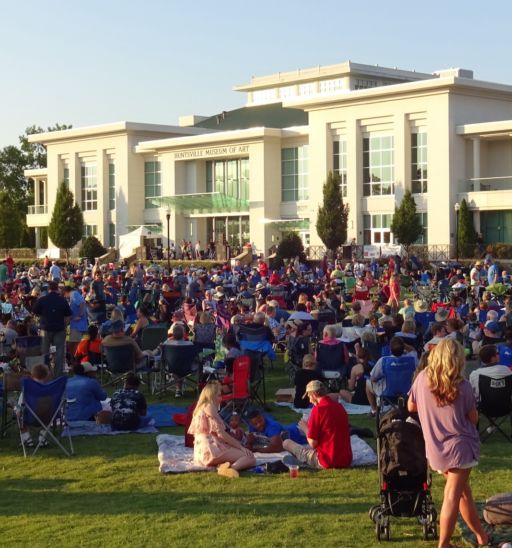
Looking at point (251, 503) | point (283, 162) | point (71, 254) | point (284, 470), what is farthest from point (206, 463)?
point (71, 254)

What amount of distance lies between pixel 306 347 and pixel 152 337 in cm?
248

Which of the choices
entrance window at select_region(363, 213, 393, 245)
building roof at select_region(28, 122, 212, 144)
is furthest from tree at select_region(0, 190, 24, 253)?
entrance window at select_region(363, 213, 393, 245)

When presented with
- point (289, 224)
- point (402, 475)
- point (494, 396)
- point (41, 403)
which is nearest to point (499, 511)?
point (402, 475)

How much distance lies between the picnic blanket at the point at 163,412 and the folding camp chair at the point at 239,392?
75cm

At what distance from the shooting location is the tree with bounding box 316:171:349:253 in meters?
54.2

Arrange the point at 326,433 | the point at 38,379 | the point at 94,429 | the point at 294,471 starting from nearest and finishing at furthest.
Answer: the point at 294,471 < the point at 326,433 < the point at 38,379 < the point at 94,429

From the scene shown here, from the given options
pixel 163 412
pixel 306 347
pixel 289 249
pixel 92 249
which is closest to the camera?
pixel 163 412

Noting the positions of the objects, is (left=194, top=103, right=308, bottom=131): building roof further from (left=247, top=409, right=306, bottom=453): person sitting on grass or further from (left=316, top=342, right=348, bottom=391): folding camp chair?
(left=247, top=409, right=306, bottom=453): person sitting on grass

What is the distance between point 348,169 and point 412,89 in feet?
20.2

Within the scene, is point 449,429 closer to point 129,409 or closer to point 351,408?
point 129,409

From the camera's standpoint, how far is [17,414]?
11.0 m

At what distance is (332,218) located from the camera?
5409 cm

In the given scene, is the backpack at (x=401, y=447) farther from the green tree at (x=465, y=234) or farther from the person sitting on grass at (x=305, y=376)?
the green tree at (x=465, y=234)

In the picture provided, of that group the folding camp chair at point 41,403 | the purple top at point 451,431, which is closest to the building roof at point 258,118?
the folding camp chair at point 41,403
